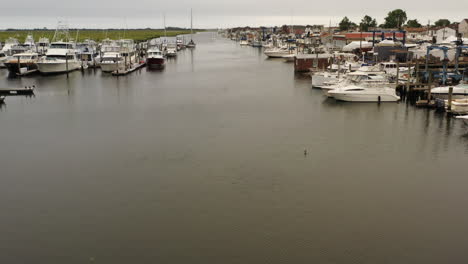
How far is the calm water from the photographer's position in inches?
496

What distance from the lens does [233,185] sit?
16.9 meters

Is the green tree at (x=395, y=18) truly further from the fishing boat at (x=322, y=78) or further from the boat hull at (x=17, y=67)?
the boat hull at (x=17, y=67)

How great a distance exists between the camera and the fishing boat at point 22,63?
49625mm

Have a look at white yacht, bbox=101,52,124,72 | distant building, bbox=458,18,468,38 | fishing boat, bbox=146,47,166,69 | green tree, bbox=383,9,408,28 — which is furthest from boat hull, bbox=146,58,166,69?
green tree, bbox=383,9,408,28

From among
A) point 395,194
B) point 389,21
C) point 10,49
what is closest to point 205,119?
point 395,194

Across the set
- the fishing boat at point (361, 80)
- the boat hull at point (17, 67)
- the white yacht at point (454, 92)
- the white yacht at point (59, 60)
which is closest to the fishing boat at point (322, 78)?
the fishing boat at point (361, 80)

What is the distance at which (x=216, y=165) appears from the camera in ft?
62.7

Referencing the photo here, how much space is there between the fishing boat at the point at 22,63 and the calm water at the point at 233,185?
803 inches

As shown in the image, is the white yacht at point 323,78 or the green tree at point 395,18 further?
the green tree at point 395,18

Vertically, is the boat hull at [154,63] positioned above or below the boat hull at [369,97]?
above

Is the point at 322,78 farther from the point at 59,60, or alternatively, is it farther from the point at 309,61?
the point at 59,60

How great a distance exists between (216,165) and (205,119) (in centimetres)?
935

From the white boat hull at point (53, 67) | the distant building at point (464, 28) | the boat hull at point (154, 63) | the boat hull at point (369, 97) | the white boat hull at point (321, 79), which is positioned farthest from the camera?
the distant building at point (464, 28)

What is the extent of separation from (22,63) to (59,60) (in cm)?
457
